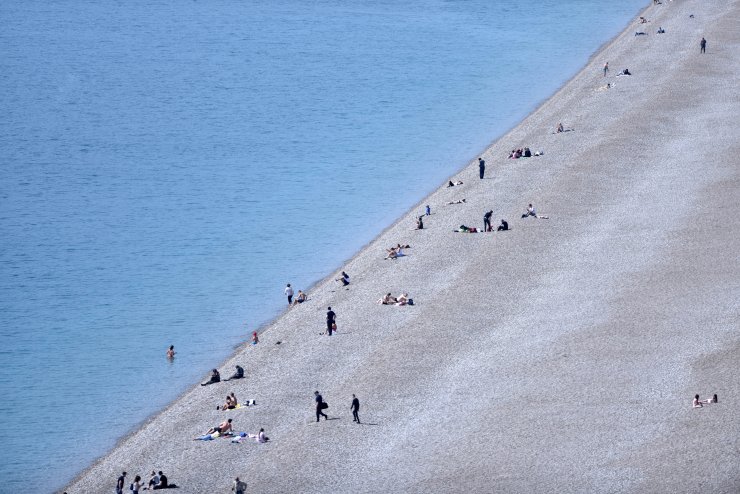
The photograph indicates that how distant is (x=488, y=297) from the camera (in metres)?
37.5

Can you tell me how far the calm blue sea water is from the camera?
3988cm

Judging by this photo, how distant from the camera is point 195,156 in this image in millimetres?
65875

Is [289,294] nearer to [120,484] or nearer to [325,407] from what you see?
[325,407]

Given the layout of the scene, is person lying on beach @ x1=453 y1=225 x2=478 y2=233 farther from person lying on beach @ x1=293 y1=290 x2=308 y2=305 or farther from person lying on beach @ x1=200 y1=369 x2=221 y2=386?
person lying on beach @ x1=200 y1=369 x2=221 y2=386

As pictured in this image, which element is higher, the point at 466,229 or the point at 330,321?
the point at 466,229

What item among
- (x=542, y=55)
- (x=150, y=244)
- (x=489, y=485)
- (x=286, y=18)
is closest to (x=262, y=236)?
(x=150, y=244)

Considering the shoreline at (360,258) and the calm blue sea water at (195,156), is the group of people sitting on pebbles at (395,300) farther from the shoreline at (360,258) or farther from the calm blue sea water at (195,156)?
the calm blue sea water at (195,156)

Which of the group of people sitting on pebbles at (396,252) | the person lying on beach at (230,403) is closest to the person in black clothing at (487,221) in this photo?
the group of people sitting on pebbles at (396,252)

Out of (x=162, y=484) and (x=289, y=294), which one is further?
(x=289, y=294)

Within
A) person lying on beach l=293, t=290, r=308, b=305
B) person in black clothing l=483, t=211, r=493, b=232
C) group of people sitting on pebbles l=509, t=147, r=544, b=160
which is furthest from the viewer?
group of people sitting on pebbles l=509, t=147, r=544, b=160

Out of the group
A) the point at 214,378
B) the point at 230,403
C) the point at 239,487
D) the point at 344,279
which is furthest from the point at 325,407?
the point at 344,279

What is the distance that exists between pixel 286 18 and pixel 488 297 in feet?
248

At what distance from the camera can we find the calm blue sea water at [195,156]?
39875 millimetres

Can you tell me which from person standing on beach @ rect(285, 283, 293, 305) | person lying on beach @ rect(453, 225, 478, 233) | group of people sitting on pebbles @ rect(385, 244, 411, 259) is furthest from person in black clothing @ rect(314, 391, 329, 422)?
person lying on beach @ rect(453, 225, 478, 233)
